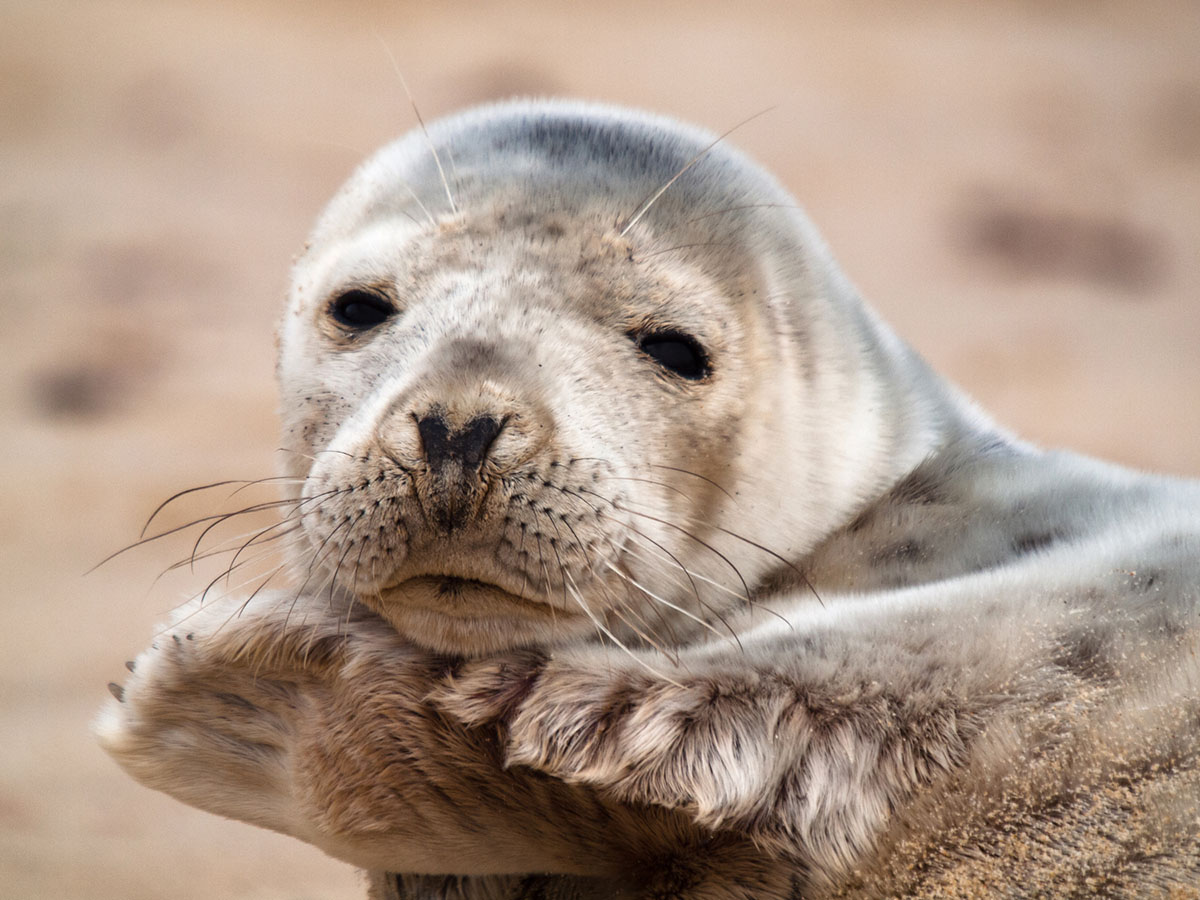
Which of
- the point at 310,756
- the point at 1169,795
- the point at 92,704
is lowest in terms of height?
the point at 92,704

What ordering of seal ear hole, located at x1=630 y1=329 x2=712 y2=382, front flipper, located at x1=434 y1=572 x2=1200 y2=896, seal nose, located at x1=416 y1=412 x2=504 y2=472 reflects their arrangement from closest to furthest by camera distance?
1. front flipper, located at x1=434 y1=572 x2=1200 y2=896
2. seal nose, located at x1=416 y1=412 x2=504 y2=472
3. seal ear hole, located at x1=630 y1=329 x2=712 y2=382

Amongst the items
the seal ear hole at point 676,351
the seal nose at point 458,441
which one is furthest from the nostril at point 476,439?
the seal ear hole at point 676,351

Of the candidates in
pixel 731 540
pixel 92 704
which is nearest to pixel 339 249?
pixel 731 540

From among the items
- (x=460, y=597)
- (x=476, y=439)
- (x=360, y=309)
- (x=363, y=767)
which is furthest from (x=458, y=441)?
(x=360, y=309)

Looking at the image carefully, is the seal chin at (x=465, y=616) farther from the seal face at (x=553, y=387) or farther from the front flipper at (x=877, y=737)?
the front flipper at (x=877, y=737)

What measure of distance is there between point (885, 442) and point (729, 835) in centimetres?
72

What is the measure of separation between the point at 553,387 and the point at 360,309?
13.5 inches

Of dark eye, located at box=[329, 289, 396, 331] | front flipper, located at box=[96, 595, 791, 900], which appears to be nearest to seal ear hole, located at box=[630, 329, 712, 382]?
dark eye, located at box=[329, 289, 396, 331]

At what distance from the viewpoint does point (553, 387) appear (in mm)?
1146

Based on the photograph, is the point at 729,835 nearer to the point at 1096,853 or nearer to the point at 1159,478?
the point at 1096,853

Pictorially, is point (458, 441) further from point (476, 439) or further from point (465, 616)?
point (465, 616)

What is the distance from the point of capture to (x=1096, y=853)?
85cm

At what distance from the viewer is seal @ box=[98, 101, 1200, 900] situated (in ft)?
2.83

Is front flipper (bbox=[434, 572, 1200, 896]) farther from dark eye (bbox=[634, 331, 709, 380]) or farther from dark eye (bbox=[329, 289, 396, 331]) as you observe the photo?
dark eye (bbox=[329, 289, 396, 331])
